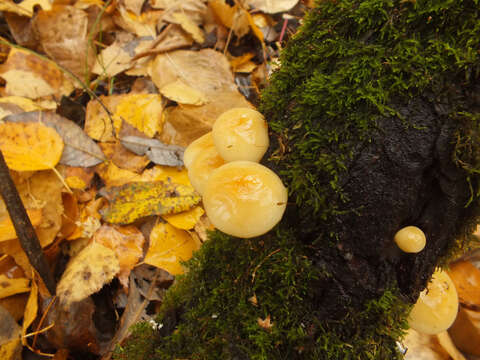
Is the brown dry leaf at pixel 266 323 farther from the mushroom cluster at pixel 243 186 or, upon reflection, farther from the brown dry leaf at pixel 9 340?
the brown dry leaf at pixel 9 340

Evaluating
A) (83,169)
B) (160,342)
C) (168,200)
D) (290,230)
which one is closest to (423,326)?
(290,230)

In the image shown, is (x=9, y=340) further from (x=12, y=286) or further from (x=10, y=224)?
(x=10, y=224)

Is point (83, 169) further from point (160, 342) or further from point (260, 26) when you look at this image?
point (260, 26)

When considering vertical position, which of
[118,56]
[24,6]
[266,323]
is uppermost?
[266,323]

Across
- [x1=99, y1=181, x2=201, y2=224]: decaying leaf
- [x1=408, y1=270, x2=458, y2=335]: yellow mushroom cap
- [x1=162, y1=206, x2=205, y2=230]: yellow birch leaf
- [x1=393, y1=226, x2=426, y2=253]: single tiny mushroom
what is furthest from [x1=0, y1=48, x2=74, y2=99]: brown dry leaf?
[x1=408, y1=270, x2=458, y2=335]: yellow mushroom cap

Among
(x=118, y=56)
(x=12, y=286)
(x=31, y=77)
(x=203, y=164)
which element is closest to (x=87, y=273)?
(x=12, y=286)
